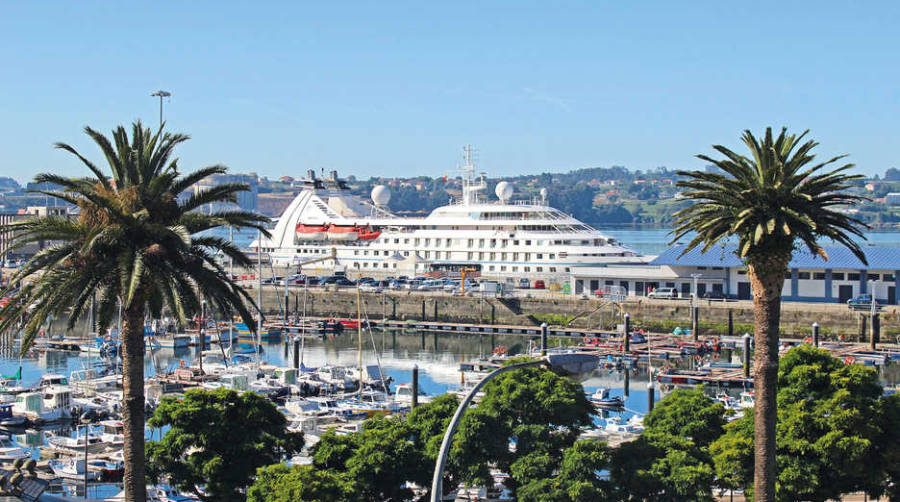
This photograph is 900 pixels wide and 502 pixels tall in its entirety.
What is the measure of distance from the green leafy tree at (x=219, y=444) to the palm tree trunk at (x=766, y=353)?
11.4m

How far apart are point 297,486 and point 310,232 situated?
88654 mm

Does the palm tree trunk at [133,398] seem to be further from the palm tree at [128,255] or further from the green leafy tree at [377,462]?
the green leafy tree at [377,462]

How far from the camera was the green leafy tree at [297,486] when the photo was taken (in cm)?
2206

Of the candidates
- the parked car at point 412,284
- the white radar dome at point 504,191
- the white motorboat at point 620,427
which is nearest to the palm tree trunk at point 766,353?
the white motorboat at point 620,427

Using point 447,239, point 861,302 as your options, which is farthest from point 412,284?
point 861,302

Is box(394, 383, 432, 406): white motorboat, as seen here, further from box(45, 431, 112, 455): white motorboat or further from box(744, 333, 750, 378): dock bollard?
box(744, 333, 750, 378): dock bollard

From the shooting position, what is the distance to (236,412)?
26266 mm

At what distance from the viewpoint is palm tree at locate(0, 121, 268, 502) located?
18547 mm

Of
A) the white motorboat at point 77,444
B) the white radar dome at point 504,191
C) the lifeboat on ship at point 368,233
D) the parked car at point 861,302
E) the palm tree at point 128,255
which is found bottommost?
the white motorboat at point 77,444

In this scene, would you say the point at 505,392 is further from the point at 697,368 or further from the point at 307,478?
the point at 697,368

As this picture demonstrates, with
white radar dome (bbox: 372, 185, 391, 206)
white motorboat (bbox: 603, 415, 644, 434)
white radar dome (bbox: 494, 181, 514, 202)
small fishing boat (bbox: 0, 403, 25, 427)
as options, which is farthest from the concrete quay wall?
white radar dome (bbox: 372, 185, 391, 206)

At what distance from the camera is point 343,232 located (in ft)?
354

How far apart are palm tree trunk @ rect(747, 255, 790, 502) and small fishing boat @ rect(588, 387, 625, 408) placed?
1082 inches

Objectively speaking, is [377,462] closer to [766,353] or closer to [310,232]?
[766,353]
